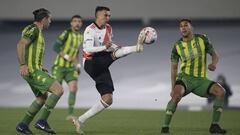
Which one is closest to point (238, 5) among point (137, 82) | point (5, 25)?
point (137, 82)

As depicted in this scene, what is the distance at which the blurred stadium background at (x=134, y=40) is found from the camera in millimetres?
21078

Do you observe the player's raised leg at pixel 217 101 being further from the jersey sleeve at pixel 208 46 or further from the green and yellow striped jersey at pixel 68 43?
the green and yellow striped jersey at pixel 68 43

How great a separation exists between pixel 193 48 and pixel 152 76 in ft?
41.4

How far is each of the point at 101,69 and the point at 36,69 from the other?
975 mm

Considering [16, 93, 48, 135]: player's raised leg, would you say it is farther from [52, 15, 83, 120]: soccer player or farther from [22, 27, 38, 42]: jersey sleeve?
[52, 15, 83, 120]: soccer player

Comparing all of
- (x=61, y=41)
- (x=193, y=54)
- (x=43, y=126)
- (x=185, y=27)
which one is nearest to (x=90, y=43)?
(x=43, y=126)

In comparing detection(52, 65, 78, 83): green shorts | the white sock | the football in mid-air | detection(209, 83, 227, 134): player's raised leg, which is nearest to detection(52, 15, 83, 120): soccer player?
detection(52, 65, 78, 83): green shorts

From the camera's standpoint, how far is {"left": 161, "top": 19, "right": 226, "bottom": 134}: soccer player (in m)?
9.64

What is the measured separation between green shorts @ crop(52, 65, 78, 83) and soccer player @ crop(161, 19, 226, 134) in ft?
14.8

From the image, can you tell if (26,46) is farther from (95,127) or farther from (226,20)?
(226,20)

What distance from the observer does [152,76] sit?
22.4 meters

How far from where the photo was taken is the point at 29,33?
9102 millimetres

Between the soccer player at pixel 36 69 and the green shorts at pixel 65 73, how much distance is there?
4.53 meters

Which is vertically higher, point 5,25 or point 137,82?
point 5,25
